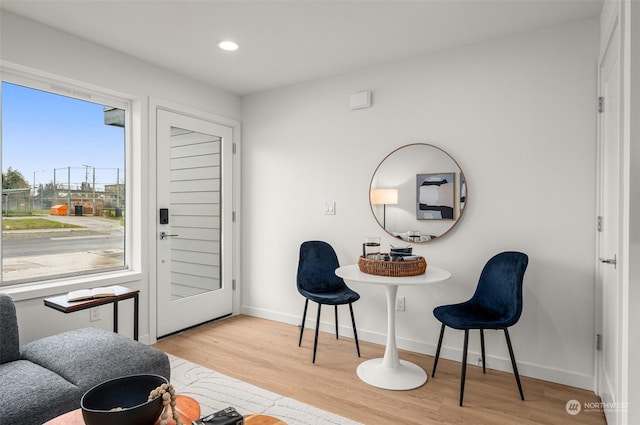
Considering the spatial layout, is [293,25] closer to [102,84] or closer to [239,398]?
[102,84]

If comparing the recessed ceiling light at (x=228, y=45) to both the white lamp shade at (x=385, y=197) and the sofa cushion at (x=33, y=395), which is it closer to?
the white lamp shade at (x=385, y=197)

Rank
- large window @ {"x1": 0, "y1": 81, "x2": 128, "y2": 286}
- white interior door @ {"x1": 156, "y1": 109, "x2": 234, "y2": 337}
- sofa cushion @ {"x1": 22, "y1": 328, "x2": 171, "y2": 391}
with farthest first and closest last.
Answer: white interior door @ {"x1": 156, "y1": 109, "x2": 234, "y2": 337} < large window @ {"x1": 0, "y1": 81, "x2": 128, "y2": 286} < sofa cushion @ {"x1": 22, "y1": 328, "x2": 171, "y2": 391}

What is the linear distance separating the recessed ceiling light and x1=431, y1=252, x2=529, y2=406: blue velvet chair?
2546 mm

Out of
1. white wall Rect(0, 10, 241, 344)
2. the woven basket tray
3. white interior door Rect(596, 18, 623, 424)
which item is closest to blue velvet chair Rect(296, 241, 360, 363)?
the woven basket tray

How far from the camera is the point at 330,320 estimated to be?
3.70 metres

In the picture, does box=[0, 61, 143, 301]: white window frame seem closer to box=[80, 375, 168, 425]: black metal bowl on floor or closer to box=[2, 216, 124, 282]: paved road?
box=[2, 216, 124, 282]: paved road

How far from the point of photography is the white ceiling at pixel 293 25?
2.46 m

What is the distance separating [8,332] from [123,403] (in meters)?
1.25

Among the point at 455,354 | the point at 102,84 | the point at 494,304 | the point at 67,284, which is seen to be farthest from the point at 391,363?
the point at 102,84

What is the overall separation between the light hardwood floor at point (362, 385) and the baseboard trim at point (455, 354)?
0.05 metres

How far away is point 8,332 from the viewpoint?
2088 mm

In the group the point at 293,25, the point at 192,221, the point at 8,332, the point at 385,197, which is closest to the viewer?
the point at 8,332

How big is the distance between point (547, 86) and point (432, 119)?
829 mm

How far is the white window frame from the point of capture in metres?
2.66
